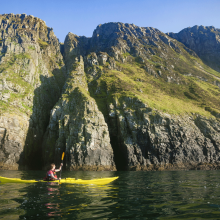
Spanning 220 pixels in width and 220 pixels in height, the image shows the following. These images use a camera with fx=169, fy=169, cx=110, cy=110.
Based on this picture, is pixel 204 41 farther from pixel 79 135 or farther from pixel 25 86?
pixel 79 135

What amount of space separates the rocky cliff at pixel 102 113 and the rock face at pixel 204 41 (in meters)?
58.1

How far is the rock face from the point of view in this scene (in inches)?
5984

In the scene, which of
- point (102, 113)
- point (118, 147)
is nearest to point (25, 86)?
point (102, 113)

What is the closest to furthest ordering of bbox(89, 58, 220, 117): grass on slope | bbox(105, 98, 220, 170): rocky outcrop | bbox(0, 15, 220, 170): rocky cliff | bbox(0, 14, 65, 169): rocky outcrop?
bbox(105, 98, 220, 170): rocky outcrop
bbox(0, 15, 220, 170): rocky cliff
bbox(0, 14, 65, 169): rocky outcrop
bbox(89, 58, 220, 117): grass on slope

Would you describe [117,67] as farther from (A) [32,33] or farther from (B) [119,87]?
(A) [32,33]

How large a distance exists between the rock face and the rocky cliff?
58.1m

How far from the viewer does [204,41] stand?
6476 inches

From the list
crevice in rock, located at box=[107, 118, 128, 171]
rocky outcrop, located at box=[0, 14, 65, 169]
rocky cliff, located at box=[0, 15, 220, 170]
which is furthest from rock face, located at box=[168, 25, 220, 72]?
crevice in rock, located at box=[107, 118, 128, 171]

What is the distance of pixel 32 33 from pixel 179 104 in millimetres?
93046

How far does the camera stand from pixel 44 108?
2904 inches

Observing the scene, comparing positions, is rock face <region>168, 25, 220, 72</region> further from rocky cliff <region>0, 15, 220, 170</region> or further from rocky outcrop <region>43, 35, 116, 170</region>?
rocky outcrop <region>43, 35, 116, 170</region>

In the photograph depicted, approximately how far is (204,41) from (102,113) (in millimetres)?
155582

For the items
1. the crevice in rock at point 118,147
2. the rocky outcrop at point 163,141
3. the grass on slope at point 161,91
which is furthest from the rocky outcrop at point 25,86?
Answer: the rocky outcrop at point 163,141

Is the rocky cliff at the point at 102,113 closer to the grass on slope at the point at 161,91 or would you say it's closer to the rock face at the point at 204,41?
the grass on slope at the point at 161,91
